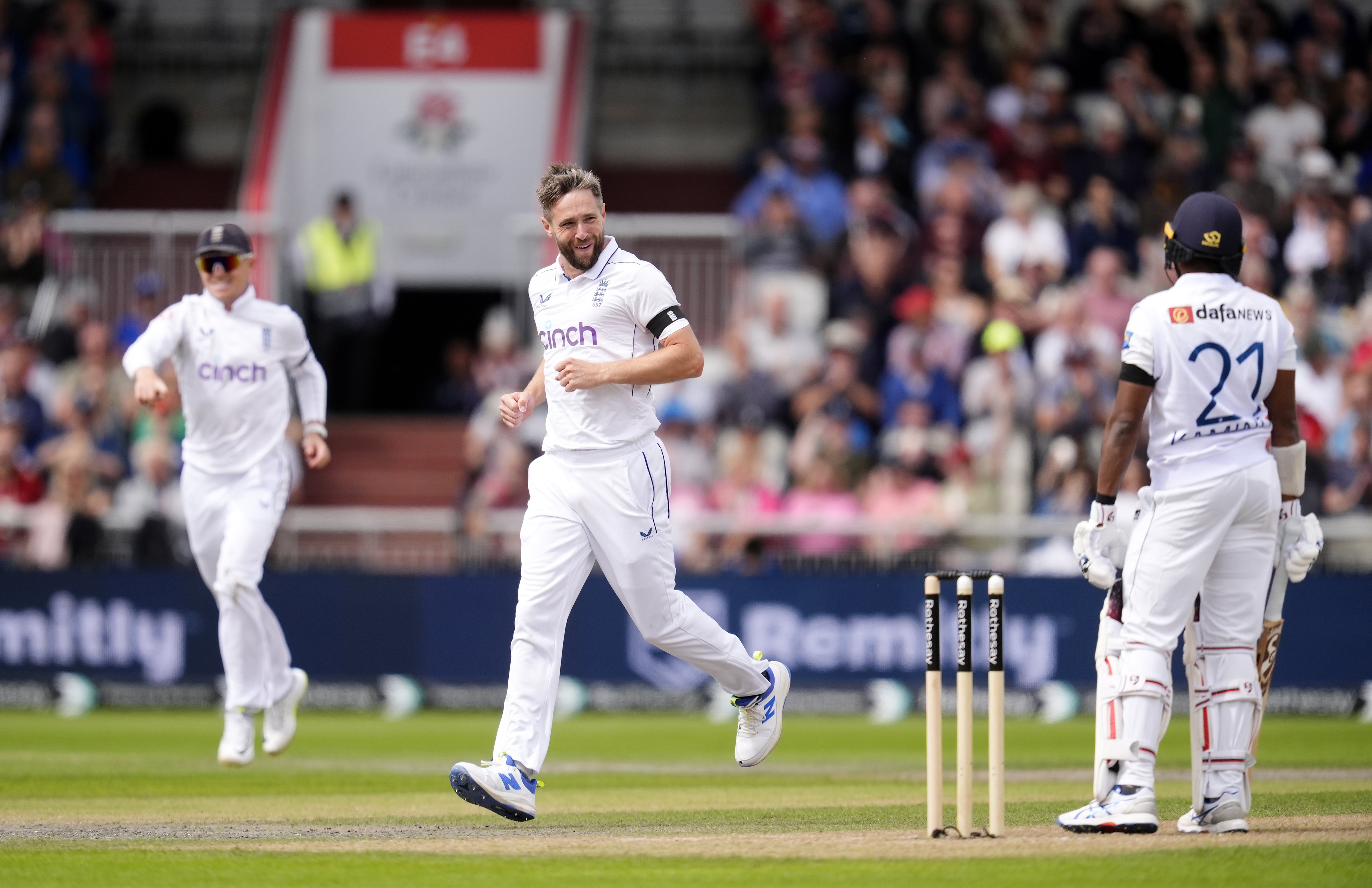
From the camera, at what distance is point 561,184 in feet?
28.4

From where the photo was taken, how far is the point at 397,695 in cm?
1741

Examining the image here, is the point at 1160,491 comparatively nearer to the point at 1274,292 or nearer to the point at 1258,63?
the point at 1274,292

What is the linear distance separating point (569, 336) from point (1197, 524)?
286cm

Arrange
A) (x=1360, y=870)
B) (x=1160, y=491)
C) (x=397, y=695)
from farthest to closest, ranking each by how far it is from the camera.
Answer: (x=397, y=695)
(x=1160, y=491)
(x=1360, y=870)

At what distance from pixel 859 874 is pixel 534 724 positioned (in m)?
1.91

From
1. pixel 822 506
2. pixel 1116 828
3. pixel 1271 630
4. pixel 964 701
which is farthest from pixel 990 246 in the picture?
Result: pixel 964 701

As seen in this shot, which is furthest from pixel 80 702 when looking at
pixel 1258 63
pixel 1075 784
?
pixel 1258 63

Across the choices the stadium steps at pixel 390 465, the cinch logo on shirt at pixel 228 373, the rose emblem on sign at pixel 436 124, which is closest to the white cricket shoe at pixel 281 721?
the cinch logo on shirt at pixel 228 373

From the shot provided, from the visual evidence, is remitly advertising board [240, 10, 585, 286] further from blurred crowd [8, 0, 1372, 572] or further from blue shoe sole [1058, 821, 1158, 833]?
blue shoe sole [1058, 821, 1158, 833]

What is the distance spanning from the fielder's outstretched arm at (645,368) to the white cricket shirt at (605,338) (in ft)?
0.20

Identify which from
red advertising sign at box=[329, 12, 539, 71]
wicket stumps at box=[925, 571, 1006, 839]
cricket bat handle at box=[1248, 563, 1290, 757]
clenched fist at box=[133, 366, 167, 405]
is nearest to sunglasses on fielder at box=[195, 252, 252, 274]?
clenched fist at box=[133, 366, 167, 405]

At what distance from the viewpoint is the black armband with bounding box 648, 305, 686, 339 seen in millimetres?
8695

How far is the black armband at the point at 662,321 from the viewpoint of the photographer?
870 cm

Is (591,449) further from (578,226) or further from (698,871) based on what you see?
(698,871)
